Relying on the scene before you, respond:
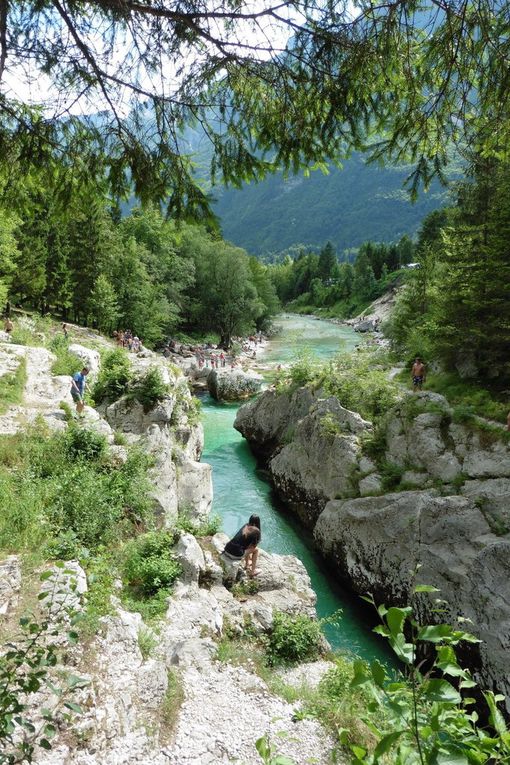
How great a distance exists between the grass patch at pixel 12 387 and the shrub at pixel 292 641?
9907 millimetres

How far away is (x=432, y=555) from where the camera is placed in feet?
36.0

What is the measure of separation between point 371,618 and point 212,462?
1158cm

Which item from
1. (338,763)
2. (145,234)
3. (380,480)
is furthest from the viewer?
(145,234)

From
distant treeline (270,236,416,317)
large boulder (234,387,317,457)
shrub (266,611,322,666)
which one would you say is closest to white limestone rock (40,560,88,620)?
shrub (266,611,322,666)

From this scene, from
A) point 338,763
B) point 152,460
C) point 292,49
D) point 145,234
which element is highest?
point 145,234

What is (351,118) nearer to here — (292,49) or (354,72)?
(354,72)

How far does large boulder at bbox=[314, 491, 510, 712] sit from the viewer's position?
9422 millimetres

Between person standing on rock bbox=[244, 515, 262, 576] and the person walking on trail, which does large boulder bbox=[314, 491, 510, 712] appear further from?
the person walking on trail

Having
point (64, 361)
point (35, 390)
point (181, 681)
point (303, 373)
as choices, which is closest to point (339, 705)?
point (181, 681)

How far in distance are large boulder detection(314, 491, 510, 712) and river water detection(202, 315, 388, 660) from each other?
70 cm

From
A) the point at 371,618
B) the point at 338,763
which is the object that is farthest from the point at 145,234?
the point at 338,763

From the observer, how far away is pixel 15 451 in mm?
10031

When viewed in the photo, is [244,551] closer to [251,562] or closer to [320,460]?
[251,562]

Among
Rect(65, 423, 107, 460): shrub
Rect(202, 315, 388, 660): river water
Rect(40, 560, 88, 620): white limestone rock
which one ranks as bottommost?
Rect(202, 315, 388, 660): river water
